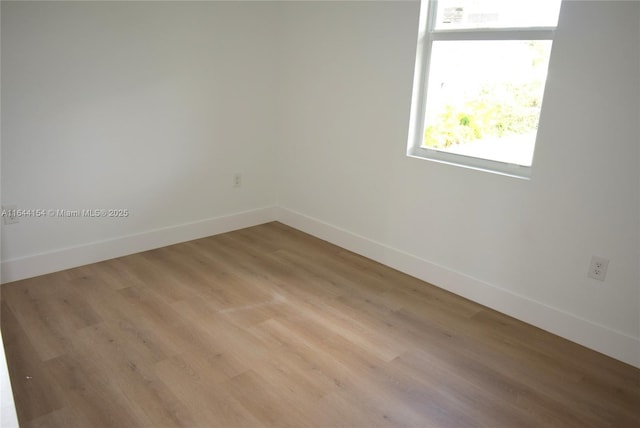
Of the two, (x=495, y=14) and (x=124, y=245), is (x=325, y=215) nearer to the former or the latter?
(x=124, y=245)

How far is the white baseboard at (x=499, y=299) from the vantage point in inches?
→ 91.5

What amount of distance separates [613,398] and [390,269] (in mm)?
1522

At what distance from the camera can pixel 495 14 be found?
2.53 metres

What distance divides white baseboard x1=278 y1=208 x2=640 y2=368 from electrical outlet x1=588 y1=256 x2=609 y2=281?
26 cm

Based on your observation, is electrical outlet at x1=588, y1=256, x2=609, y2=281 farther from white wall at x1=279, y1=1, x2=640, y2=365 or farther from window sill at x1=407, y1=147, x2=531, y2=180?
window sill at x1=407, y1=147, x2=531, y2=180

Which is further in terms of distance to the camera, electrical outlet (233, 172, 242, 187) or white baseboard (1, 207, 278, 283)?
electrical outlet (233, 172, 242, 187)

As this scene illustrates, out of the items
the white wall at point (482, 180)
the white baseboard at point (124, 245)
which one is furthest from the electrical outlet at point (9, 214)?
the white wall at point (482, 180)

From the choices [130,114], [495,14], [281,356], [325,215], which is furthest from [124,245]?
[495,14]

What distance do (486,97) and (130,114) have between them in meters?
2.31

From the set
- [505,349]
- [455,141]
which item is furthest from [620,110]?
Answer: [505,349]

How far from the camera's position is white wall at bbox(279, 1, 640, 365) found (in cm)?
218

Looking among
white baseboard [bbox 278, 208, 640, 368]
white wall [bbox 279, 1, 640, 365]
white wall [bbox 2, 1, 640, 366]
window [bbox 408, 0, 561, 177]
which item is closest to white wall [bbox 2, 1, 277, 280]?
white wall [bbox 2, 1, 640, 366]

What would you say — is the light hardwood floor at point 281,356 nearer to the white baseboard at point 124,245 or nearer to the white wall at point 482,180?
the white baseboard at point 124,245

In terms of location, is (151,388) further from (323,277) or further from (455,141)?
(455,141)
